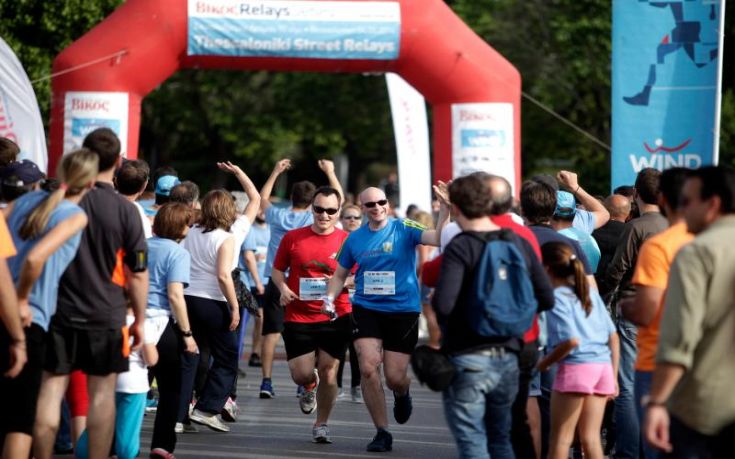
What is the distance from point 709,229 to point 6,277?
9.62ft

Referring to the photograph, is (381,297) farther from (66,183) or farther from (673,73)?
(673,73)

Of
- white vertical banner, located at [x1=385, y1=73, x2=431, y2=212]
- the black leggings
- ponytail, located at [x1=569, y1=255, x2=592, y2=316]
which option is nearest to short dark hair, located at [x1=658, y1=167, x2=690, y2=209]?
ponytail, located at [x1=569, y1=255, x2=592, y2=316]

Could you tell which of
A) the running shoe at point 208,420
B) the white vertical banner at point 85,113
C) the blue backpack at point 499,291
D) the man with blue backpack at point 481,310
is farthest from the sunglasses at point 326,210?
the white vertical banner at point 85,113

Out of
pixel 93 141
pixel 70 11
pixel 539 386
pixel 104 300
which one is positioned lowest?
pixel 539 386

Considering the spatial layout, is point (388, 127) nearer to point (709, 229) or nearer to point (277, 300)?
point (277, 300)

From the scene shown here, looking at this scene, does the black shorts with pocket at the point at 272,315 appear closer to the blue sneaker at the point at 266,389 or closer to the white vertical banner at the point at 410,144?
the blue sneaker at the point at 266,389

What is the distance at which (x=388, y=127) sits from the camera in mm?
38875

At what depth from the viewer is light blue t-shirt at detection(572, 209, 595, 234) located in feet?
29.8

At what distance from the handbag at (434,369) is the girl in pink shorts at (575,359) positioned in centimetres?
85

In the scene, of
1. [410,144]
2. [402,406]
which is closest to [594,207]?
[402,406]

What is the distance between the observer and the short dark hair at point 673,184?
225 inches

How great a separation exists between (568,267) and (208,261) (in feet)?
10.8

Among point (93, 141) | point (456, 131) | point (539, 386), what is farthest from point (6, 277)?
point (456, 131)

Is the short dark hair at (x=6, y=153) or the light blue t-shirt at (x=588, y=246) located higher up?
the short dark hair at (x=6, y=153)
